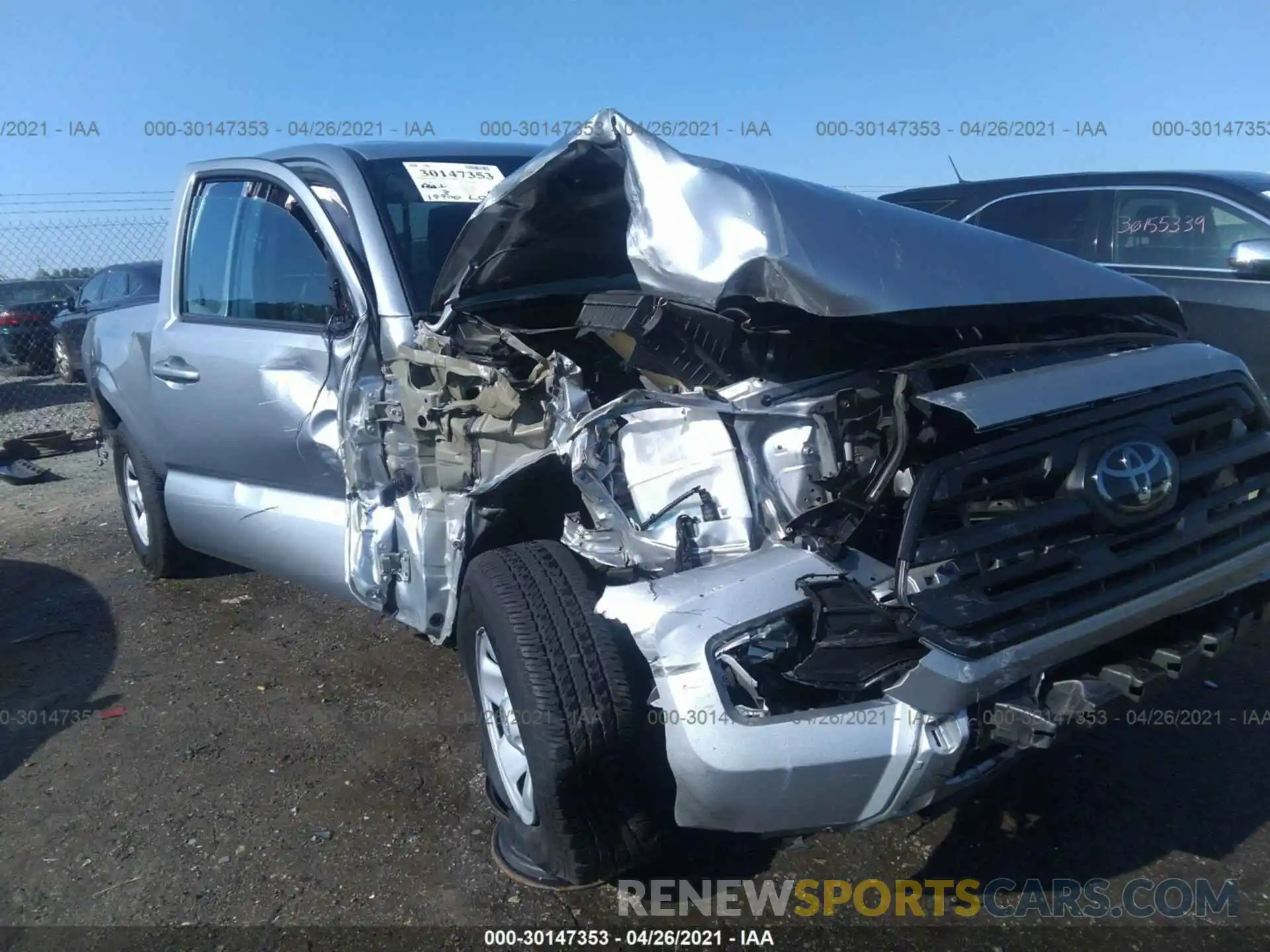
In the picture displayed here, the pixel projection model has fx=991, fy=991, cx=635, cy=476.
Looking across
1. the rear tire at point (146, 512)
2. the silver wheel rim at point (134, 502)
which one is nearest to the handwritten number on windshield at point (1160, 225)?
the rear tire at point (146, 512)

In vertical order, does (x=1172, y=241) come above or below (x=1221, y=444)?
above

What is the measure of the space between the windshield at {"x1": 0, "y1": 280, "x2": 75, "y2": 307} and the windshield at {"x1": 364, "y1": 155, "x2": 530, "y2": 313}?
12956 mm

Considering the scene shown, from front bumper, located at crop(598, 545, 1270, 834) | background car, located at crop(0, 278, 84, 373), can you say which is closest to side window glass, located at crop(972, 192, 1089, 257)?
front bumper, located at crop(598, 545, 1270, 834)

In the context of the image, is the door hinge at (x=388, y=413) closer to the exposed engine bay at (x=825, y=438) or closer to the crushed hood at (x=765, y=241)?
the exposed engine bay at (x=825, y=438)

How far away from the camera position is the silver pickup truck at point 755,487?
2.11 meters

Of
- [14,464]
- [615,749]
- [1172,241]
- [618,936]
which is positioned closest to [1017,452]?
[615,749]

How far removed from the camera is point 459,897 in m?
2.60

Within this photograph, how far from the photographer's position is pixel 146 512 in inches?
195

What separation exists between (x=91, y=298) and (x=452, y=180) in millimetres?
10993

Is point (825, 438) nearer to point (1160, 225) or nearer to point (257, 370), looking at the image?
point (257, 370)

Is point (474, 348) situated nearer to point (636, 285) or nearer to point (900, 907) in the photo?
point (636, 285)

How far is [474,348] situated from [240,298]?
148cm

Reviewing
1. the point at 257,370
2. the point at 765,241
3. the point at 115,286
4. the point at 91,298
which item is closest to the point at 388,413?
the point at 257,370

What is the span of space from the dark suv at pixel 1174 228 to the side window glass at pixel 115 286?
9964mm
